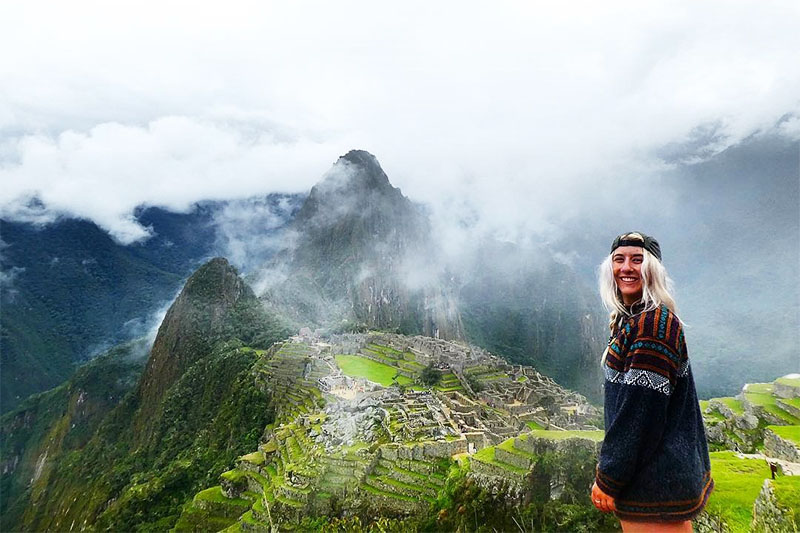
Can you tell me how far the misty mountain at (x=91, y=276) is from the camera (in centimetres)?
10056

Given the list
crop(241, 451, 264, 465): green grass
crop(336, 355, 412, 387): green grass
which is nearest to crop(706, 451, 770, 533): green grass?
crop(241, 451, 264, 465): green grass

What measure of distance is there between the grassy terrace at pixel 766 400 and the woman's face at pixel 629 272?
14.3 metres

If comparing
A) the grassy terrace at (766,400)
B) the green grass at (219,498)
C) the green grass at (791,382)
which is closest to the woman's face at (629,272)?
the grassy terrace at (766,400)

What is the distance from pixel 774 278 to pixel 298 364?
81815 mm

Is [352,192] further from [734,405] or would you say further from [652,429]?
[652,429]

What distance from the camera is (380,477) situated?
1163cm

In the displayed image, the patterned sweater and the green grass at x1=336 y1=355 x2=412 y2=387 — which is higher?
the patterned sweater

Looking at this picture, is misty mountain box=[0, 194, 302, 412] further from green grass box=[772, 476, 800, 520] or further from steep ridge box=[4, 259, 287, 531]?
green grass box=[772, 476, 800, 520]

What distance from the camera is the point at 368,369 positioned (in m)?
32.7

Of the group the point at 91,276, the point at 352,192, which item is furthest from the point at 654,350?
the point at 91,276

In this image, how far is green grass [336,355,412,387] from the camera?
95.6ft

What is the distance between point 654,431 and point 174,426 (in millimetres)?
49526

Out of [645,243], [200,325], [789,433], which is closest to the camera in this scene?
[645,243]

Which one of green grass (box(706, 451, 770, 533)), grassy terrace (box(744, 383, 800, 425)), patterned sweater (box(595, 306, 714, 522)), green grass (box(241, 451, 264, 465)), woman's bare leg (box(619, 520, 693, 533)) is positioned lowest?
green grass (box(241, 451, 264, 465))
